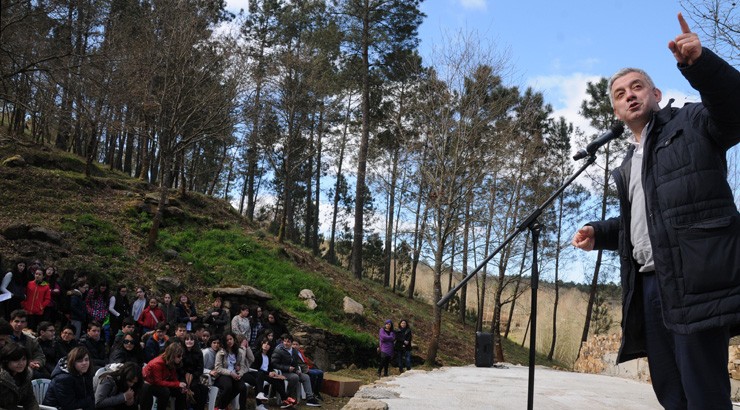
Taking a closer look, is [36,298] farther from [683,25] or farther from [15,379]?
[683,25]

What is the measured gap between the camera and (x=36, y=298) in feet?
32.8

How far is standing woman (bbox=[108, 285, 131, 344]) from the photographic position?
1098 centimetres

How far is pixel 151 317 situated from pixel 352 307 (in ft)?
24.3

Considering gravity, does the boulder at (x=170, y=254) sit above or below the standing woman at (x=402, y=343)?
above

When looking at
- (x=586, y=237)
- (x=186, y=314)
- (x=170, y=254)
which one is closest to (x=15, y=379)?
(x=586, y=237)

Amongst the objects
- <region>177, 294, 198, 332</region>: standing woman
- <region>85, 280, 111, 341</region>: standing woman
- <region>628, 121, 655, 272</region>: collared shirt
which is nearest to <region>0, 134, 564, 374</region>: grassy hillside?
<region>85, 280, 111, 341</region>: standing woman

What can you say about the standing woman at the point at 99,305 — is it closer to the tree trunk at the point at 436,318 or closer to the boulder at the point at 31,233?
the boulder at the point at 31,233

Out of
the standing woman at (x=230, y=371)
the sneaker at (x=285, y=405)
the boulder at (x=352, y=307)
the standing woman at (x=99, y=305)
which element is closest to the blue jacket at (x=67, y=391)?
the standing woman at (x=230, y=371)

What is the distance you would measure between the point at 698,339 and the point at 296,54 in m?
22.2

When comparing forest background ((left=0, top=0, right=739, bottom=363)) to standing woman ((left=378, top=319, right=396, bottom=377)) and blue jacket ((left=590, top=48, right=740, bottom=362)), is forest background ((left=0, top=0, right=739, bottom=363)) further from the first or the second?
blue jacket ((left=590, top=48, right=740, bottom=362))

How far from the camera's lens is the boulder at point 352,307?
1730 cm

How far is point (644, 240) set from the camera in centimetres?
234

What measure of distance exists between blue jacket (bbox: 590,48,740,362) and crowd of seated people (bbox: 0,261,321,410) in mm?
4862

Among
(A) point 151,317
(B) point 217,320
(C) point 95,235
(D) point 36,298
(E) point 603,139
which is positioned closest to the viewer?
(E) point 603,139
